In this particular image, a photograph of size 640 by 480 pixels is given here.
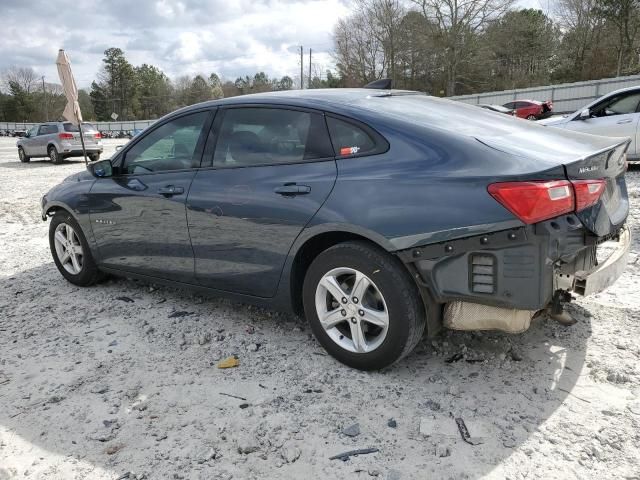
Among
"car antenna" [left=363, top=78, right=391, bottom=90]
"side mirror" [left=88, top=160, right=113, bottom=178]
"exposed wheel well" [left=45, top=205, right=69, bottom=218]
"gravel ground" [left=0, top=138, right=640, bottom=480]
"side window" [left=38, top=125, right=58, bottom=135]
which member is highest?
"side window" [left=38, top=125, right=58, bottom=135]

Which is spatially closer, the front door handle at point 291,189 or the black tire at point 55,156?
the front door handle at point 291,189

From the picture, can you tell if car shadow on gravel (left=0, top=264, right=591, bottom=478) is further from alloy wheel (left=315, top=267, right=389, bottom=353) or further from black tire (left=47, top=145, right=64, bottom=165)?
black tire (left=47, top=145, right=64, bottom=165)

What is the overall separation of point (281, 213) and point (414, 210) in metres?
0.88

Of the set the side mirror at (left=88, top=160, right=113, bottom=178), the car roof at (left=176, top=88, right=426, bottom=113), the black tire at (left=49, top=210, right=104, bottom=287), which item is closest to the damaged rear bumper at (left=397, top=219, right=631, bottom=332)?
the car roof at (left=176, top=88, right=426, bottom=113)

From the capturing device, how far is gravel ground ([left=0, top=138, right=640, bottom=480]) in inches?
93.0

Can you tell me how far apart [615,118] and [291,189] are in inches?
318

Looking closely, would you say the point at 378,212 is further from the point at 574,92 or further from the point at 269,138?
the point at 574,92

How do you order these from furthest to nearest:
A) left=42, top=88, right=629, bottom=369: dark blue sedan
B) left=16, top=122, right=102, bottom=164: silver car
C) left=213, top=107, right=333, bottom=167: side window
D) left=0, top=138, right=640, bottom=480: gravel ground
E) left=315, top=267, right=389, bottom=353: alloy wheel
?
left=16, top=122, right=102, bottom=164: silver car
left=213, top=107, right=333, bottom=167: side window
left=315, top=267, right=389, bottom=353: alloy wheel
left=42, top=88, right=629, bottom=369: dark blue sedan
left=0, top=138, right=640, bottom=480: gravel ground

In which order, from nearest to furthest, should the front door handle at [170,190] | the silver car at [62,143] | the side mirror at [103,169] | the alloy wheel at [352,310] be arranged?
1. the alloy wheel at [352,310]
2. the front door handle at [170,190]
3. the side mirror at [103,169]
4. the silver car at [62,143]

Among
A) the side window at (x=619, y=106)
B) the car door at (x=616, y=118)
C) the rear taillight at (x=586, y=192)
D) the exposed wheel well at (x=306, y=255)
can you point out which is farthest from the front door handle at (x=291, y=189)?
the side window at (x=619, y=106)

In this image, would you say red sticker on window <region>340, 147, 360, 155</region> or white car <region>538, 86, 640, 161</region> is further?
white car <region>538, 86, 640, 161</region>

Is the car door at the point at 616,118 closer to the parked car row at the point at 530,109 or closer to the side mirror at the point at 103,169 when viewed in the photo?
the side mirror at the point at 103,169

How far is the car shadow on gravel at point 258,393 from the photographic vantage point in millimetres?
2445

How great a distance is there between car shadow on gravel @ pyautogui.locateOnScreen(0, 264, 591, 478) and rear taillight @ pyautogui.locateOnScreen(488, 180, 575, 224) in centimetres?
101
